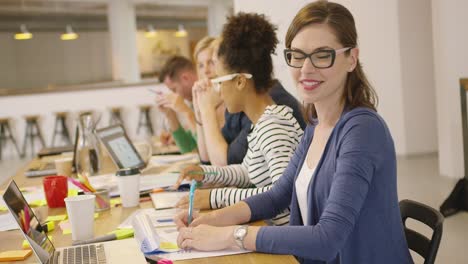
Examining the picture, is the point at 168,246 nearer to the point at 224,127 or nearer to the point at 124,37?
the point at 224,127

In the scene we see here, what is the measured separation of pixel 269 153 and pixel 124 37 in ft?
33.6

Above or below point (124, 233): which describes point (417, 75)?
above

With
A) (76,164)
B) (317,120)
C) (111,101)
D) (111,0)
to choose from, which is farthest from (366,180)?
(111,0)

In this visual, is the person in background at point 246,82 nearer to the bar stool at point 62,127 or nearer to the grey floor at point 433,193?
the grey floor at point 433,193

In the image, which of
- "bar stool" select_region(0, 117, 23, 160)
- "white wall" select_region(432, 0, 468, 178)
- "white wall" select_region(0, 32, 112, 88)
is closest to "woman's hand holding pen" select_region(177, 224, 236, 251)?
"white wall" select_region(432, 0, 468, 178)

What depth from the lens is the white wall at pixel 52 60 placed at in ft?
36.8

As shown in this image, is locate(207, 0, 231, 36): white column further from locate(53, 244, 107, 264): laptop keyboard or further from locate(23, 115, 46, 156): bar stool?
locate(53, 244, 107, 264): laptop keyboard

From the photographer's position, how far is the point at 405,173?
558cm

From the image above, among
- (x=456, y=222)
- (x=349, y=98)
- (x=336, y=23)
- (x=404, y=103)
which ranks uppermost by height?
(x=336, y=23)

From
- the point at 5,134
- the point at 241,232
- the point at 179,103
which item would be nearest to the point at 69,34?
the point at 5,134

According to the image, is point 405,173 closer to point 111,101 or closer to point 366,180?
point 366,180

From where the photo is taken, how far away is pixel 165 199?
199cm

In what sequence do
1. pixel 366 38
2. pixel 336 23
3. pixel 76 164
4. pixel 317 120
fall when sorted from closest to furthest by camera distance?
1. pixel 336 23
2. pixel 317 120
3. pixel 76 164
4. pixel 366 38

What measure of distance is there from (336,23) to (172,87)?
2.90 m
